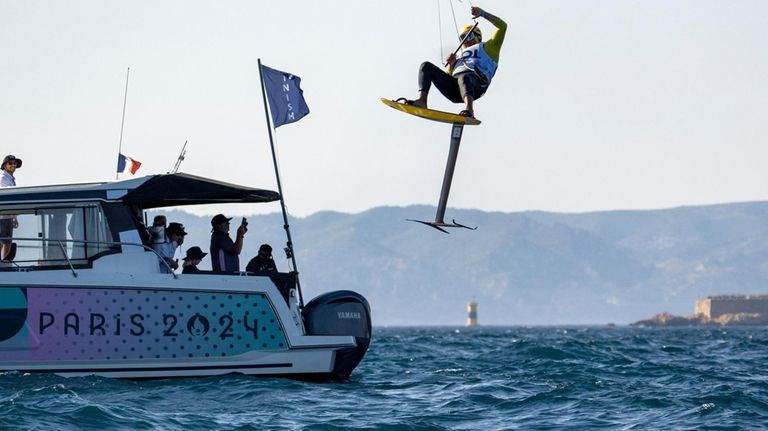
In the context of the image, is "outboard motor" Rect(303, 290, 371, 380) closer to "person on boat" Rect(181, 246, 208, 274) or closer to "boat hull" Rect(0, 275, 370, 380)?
"boat hull" Rect(0, 275, 370, 380)

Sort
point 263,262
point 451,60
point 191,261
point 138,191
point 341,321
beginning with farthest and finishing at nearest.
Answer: point 263,262, point 341,321, point 191,261, point 138,191, point 451,60

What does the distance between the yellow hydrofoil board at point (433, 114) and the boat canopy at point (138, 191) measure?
2697mm

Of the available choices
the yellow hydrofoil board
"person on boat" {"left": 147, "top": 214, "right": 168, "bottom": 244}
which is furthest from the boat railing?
the yellow hydrofoil board

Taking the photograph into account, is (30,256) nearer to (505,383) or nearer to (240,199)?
(240,199)

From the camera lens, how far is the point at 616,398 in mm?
20000

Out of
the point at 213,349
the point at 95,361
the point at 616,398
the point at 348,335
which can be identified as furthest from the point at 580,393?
the point at 95,361

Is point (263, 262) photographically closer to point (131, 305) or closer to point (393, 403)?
point (131, 305)

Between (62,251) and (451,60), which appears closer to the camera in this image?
(62,251)

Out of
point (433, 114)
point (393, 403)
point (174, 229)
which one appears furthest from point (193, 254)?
point (433, 114)

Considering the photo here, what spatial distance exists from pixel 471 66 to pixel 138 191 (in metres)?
4.79

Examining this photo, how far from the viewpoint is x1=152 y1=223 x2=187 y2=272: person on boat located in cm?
1983

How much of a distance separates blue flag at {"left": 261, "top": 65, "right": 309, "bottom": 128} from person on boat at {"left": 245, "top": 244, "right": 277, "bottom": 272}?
1960 millimetres

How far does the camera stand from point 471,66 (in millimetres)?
18938

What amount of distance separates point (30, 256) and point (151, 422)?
14.8 ft
